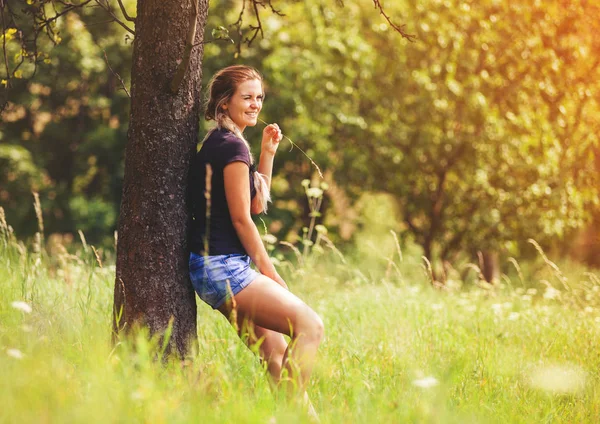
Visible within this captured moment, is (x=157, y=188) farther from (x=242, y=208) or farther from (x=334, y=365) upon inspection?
(x=334, y=365)

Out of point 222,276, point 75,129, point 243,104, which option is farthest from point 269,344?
point 75,129

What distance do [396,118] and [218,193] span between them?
27.3 feet

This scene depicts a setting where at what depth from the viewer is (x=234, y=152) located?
3320mm

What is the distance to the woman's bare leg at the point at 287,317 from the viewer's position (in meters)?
3.17

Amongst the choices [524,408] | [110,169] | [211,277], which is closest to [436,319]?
[524,408]

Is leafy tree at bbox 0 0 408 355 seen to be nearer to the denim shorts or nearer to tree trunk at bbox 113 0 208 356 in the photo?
tree trunk at bbox 113 0 208 356

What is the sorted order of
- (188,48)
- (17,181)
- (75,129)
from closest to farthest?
(188,48)
(17,181)
(75,129)

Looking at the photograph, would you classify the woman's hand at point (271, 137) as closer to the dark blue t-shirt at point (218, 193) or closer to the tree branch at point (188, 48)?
the dark blue t-shirt at point (218, 193)

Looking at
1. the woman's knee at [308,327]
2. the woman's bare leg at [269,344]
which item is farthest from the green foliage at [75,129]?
the woman's knee at [308,327]

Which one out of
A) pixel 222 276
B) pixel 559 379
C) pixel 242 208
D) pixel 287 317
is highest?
pixel 242 208

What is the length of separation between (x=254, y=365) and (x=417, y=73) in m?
7.92

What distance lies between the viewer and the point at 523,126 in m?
10.7

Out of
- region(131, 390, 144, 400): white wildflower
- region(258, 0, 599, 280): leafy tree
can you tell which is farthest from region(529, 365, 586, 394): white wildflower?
region(258, 0, 599, 280): leafy tree

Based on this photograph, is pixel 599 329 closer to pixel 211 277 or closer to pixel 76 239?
pixel 211 277
